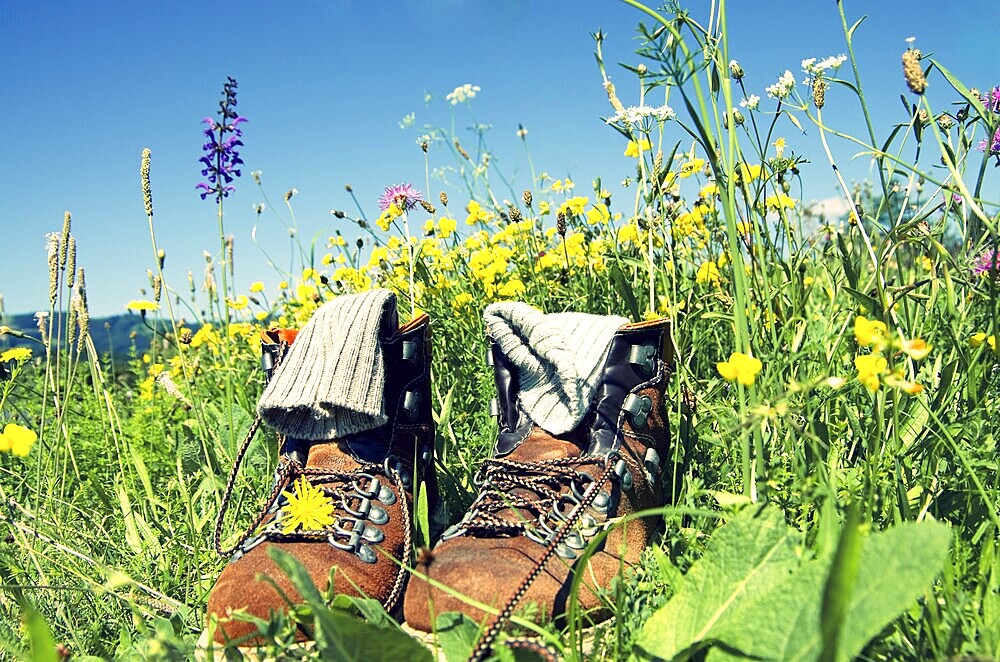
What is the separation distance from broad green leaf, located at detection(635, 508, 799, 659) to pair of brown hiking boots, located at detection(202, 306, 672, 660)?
19 centimetres

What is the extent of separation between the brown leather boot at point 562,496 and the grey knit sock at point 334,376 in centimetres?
27

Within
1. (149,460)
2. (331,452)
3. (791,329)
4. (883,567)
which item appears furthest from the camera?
(149,460)

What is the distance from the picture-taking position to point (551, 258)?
9.50ft

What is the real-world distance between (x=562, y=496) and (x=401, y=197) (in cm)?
163

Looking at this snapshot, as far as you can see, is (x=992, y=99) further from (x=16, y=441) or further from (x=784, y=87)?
(x=16, y=441)

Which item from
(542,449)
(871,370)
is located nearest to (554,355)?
(542,449)

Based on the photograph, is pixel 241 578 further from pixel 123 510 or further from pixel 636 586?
pixel 123 510

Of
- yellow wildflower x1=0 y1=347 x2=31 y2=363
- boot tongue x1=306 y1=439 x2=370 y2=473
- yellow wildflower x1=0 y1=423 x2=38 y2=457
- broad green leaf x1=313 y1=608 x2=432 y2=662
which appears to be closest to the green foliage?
broad green leaf x1=313 y1=608 x2=432 y2=662

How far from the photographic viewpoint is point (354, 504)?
1568 millimetres

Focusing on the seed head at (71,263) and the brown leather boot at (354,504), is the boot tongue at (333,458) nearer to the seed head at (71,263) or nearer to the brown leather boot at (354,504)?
the brown leather boot at (354,504)

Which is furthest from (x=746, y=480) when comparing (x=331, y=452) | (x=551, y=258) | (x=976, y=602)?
(x=551, y=258)

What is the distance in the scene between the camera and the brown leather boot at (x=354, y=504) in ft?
4.33

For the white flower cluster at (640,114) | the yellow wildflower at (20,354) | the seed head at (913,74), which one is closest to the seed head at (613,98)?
the white flower cluster at (640,114)

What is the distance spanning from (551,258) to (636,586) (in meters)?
1.73
